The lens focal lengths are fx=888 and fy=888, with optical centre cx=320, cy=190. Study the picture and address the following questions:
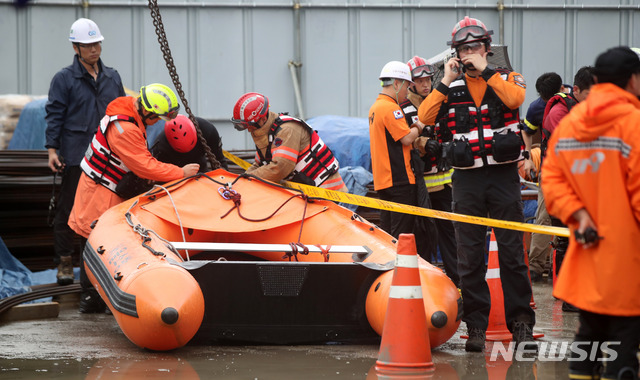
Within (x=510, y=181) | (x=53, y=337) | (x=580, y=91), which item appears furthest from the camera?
(x=580, y=91)

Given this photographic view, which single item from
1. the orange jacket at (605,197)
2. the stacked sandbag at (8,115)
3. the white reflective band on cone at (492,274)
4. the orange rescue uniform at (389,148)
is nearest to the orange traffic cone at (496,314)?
the white reflective band on cone at (492,274)

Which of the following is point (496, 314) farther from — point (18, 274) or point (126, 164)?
point (18, 274)

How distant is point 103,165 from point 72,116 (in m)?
1.02

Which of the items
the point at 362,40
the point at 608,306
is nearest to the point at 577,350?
the point at 608,306

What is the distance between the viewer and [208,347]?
5.39 meters

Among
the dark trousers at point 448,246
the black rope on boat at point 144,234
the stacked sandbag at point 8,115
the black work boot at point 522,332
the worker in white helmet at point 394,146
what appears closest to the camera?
the black work boot at point 522,332

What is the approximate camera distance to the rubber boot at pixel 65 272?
307 inches

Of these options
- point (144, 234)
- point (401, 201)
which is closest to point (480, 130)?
point (401, 201)

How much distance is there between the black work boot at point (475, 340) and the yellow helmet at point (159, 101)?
3002mm

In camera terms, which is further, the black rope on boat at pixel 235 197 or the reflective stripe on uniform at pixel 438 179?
the reflective stripe on uniform at pixel 438 179

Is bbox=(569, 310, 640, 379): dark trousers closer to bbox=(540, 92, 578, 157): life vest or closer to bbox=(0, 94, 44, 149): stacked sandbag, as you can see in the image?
bbox=(540, 92, 578, 157): life vest

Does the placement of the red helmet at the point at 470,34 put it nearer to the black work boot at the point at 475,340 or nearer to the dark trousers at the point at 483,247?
the dark trousers at the point at 483,247

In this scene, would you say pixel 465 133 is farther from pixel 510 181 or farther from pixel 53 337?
pixel 53 337

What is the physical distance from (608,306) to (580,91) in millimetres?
3575
